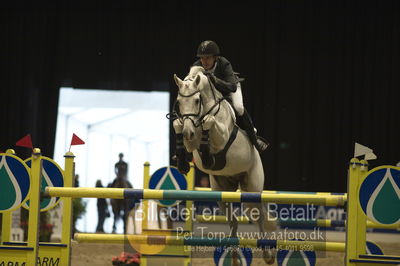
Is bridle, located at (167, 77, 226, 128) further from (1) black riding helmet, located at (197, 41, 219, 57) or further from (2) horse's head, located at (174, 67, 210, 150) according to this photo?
(1) black riding helmet, located at (197, 41, 219, 57)

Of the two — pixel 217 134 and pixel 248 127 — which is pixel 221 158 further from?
pixel 248 127

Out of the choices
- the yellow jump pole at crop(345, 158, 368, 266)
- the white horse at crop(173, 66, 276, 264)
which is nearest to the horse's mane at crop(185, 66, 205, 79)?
the white horse at crop(173, 66, 276, 264)

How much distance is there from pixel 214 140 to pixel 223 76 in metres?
0.48

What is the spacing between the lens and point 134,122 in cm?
1078

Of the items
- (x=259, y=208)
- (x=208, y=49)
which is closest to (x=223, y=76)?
(x=208, y=49)

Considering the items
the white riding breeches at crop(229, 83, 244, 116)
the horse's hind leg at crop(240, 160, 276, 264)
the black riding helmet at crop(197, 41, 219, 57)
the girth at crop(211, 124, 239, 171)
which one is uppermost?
the black riding helmet at crop(197, 41, 219, 57)

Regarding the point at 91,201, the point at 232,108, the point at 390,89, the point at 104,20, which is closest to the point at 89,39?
the point at 104,20

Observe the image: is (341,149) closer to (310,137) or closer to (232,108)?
(310,137)

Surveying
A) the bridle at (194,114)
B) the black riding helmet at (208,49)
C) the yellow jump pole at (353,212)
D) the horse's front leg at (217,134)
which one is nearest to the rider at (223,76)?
the black riding helmet at (208,49)

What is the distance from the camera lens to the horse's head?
3.24 metres

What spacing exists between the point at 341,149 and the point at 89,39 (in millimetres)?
4952

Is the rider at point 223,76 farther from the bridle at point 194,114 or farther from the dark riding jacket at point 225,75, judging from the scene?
the bridle at point 194,114

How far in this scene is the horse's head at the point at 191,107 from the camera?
3.24 m

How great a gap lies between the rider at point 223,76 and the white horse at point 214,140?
0.05m
